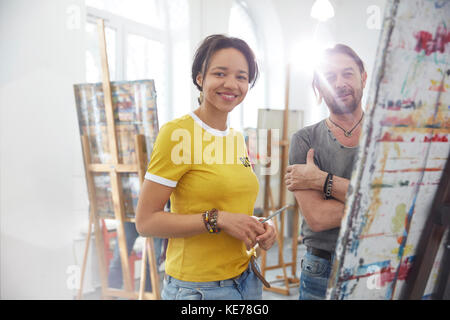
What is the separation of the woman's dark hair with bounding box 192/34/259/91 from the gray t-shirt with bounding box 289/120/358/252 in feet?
0.64

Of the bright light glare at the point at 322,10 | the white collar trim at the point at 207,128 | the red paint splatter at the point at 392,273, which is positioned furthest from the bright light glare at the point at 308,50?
the red paint splatter at the point at 392,273

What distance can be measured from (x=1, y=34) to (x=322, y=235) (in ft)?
6.20

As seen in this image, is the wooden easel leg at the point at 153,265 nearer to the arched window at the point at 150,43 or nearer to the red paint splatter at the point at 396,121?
the arched window at the point at 150,43

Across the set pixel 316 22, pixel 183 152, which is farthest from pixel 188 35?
pixel 183 152

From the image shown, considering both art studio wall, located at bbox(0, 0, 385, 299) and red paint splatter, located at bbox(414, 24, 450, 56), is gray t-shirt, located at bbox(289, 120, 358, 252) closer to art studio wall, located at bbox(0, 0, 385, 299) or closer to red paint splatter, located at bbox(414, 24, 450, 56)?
red paint splatter, located at bbox(414, 24, 450, 56)

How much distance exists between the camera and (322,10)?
1.00 metres

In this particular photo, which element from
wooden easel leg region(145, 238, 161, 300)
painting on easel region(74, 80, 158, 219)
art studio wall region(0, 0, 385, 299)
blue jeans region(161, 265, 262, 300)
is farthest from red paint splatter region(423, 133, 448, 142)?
wooden easel leg region(145, 238, 161, 300)

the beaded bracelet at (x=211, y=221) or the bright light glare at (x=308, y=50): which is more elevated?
the bright light glare at (x=308, y=50)

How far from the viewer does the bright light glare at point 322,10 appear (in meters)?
0.98

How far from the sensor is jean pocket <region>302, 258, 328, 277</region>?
2.33ft

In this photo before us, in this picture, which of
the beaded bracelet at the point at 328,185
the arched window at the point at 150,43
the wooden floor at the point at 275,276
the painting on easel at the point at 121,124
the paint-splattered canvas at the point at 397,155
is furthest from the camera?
the wooden floor at the point at 275,276

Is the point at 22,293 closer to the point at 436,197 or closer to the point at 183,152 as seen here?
the point at 183,152

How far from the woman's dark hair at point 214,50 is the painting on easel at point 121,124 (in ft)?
3.24
